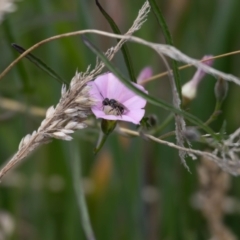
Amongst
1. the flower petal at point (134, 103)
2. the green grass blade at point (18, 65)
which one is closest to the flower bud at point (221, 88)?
the flower petal at point (134, 103)

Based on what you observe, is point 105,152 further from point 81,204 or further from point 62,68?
point 81,204

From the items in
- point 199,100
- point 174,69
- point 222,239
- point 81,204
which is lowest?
point 222,239

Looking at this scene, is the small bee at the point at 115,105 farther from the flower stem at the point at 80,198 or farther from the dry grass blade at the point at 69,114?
the flower stem at the point at 80,198

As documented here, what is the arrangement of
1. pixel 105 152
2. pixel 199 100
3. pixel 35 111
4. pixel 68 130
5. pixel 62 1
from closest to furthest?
pixel 68 130 → pixel 35 111 → pixel 199 100 → pixel 105 152 → pixel 62 1

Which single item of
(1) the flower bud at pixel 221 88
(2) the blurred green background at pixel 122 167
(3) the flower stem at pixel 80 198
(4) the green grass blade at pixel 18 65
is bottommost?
(2) the blurred green background at pixel 122 167

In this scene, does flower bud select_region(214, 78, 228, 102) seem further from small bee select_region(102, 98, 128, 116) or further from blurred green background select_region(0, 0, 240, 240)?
blurred green background select_region(0, 0, 240, 240)

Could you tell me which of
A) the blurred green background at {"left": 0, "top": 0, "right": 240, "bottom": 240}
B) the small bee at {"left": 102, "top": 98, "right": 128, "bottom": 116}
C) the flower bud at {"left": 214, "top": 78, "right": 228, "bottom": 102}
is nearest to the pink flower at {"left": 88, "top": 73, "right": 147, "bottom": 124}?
the small bee at {"left": 102, "top": 98, "right": 128, "bottom": 116}

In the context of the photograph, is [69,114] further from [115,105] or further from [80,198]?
[80,198]

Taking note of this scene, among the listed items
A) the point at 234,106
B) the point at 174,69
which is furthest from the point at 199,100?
the point at 174,69
